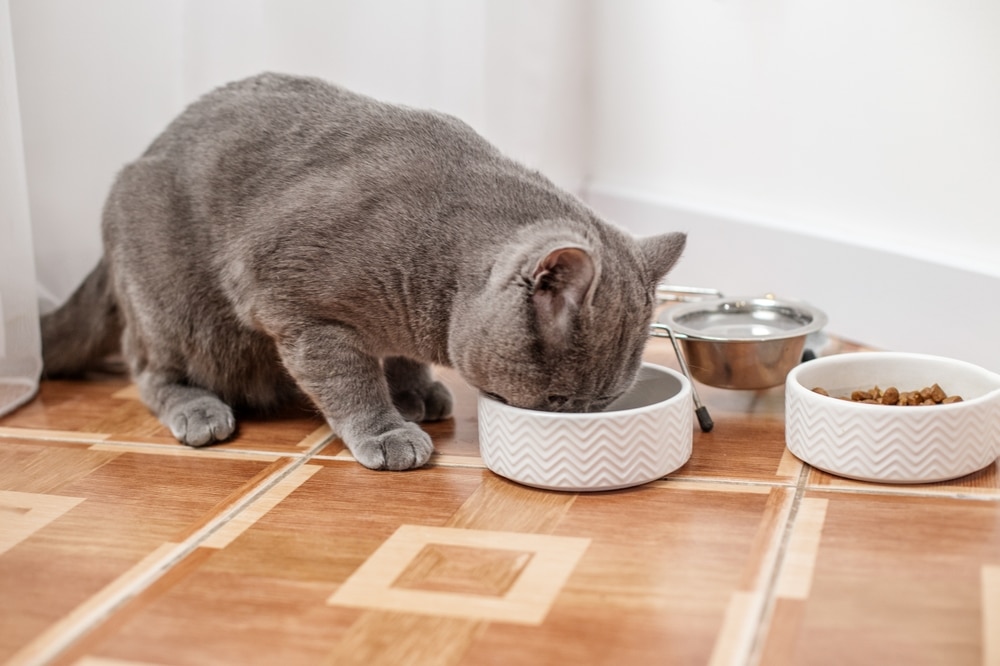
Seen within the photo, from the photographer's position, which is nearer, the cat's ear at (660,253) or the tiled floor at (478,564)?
the tiled floor at (478,564)

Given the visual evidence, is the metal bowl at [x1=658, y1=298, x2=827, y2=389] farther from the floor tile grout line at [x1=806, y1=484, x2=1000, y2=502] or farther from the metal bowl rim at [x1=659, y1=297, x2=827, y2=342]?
the floor tile grout line at [x1=806, y1=484, x2=1000, y2=502]

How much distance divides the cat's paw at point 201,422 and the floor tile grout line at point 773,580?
34.5 inches

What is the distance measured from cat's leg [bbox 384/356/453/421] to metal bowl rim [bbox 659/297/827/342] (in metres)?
0.39

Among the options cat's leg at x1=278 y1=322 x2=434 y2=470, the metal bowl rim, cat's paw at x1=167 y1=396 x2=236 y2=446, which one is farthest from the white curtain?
the metal bowl rim

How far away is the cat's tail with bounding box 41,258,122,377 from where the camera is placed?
190 centimetres

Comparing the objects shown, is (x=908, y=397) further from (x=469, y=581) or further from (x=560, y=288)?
(x=469, y=581)

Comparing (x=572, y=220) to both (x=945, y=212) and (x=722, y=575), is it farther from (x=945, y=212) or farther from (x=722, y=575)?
(x=945, y=212)

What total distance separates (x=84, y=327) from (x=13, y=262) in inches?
7.4

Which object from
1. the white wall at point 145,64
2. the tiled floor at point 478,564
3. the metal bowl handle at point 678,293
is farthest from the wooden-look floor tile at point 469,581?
the white wall at point 145,64

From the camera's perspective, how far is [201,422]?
1.64 meters

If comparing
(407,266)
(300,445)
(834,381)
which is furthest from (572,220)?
(300,445)

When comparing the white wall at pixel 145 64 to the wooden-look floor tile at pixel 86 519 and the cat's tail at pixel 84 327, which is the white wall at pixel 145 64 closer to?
the cat's tail at pixel 84 327

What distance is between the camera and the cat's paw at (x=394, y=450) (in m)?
1.49

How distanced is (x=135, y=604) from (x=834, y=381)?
100cm
